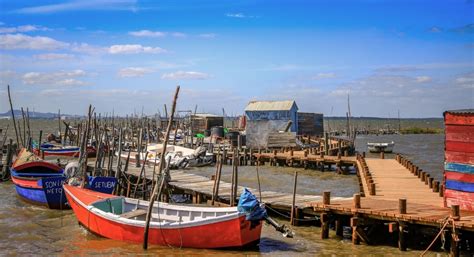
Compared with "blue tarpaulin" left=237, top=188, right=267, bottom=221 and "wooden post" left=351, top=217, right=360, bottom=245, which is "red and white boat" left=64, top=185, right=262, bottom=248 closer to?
"blue tarpaulin" left=237, top=188, right=267, bottom=221

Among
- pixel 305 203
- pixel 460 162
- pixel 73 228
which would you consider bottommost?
pixel 73 228

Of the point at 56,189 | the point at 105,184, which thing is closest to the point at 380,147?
the point at 105,184

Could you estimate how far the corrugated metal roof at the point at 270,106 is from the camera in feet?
180

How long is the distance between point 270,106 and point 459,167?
40641mm

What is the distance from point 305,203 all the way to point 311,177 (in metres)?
16.1

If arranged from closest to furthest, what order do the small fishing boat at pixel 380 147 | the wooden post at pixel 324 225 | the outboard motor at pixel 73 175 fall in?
the wooden post at pixel 324 225 → the outboard motor at pixel 73 175 → the small fishing boat at pixel 380 147

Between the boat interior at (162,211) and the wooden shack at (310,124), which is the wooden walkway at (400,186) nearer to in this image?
the boat interior at (162,211)

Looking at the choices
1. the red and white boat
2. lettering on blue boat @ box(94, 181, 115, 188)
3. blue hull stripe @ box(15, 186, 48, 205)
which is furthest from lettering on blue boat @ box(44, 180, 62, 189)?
the red and white boat

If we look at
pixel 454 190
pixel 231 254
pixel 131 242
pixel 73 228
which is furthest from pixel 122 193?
pixel 454 190

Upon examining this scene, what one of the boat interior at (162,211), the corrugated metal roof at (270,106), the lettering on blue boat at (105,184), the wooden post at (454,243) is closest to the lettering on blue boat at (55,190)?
the lettering on blue boat at (105,184)

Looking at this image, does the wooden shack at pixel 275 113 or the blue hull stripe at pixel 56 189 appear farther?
the wooden shack at pixel 275 113

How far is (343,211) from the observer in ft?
56.1

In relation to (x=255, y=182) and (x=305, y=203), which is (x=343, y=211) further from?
(x=255, y=182)

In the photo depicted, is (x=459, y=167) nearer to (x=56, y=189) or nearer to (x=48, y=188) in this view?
(x=56, y=189)
